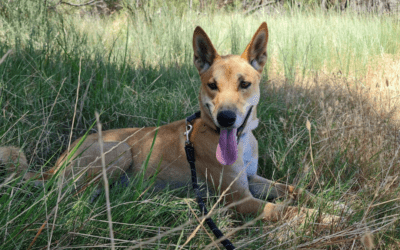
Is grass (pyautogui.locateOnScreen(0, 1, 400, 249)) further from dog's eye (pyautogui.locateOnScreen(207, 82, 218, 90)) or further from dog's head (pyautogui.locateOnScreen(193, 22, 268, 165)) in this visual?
dog's eye (pyautogui.locateOnScreen(207, 82, 218, 90))

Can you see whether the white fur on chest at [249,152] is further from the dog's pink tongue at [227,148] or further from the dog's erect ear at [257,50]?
the dog's erect ear at [257,50]

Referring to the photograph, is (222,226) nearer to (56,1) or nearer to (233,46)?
(233,46)

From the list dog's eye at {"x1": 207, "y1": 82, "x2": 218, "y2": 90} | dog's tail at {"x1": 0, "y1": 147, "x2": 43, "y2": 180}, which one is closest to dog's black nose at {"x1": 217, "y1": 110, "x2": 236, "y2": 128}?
dog's eye at {"x1": 207, "y1": 82, "x2": 218, "y2": 90}

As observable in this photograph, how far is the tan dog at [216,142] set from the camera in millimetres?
2145

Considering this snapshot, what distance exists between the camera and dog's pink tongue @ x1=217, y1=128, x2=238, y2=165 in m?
2.15

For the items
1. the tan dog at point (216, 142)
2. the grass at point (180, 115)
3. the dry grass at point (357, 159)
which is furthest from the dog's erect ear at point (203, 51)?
the dry grass at point (357, 159)

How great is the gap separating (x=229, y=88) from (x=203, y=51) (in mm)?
506

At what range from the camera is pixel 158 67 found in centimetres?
475

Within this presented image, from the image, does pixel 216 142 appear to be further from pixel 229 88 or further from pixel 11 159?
pixel 11 159

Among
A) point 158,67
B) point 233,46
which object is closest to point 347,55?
point 233,46

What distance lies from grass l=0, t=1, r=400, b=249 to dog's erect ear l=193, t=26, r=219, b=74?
2.06 ft

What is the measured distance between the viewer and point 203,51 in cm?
256

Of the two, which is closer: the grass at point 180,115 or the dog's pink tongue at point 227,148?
the grass at point 180,115

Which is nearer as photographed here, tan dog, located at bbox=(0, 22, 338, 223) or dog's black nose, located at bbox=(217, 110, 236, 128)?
dog's black nose, located at bbox=(217, 110, 236, 128)
